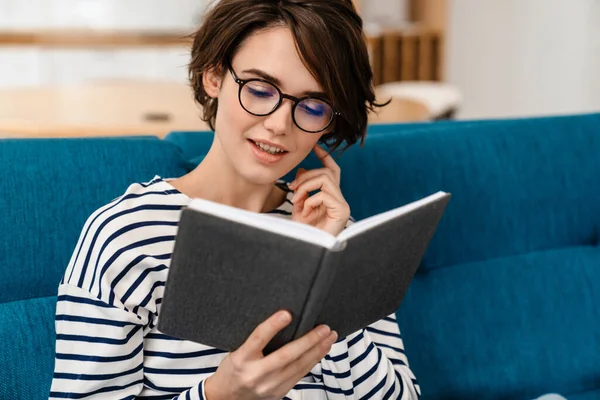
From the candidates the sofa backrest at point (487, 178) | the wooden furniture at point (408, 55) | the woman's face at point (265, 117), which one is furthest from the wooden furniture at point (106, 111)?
the wooden furniture at point (408, 55)

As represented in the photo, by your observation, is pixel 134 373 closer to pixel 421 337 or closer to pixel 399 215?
pixel 399 215

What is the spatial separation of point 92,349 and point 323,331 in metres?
0.34

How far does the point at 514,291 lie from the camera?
1805 millimetres

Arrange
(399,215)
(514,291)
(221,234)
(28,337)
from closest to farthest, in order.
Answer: (221,234)
(399,215)
(28,337)
(514,291)

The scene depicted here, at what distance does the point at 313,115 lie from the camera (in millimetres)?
1247

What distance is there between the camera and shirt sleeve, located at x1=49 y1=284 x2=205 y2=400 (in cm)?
115

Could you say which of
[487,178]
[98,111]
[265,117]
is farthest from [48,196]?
[98,111]

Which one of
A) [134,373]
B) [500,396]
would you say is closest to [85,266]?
[134,373]

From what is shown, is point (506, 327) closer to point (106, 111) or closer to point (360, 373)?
point (360, 373)

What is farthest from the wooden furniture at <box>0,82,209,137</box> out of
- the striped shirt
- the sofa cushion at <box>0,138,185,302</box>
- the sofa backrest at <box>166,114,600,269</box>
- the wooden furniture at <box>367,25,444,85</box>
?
the wooden furniture at <box>367,25,444,85</box>

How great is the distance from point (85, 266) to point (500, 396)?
0.95 metres

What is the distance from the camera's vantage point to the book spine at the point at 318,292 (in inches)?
36.7

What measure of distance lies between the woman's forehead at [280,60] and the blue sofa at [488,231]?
13.4 inches

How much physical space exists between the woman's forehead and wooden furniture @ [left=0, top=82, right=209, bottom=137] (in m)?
1.25
